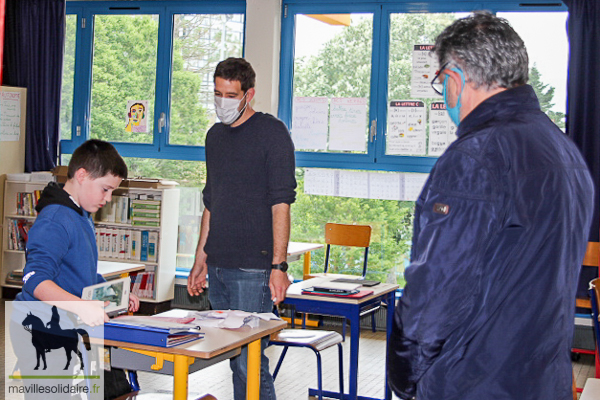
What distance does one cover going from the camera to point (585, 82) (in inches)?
227

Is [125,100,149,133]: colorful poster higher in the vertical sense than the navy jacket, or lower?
higher

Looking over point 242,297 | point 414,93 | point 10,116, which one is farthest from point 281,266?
point 10,116

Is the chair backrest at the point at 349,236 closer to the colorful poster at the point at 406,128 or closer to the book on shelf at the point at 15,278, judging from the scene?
the colorful poster at the point at 406,128

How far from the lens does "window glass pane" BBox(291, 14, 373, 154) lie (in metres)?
6.55

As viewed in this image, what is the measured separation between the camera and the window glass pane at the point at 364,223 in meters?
6.50

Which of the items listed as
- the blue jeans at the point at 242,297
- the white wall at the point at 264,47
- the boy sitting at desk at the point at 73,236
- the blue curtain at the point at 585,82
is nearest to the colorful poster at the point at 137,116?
the white wall at the point at 264,47

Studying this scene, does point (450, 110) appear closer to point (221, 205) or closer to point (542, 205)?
point (542, 205)

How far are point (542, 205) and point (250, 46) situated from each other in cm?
550

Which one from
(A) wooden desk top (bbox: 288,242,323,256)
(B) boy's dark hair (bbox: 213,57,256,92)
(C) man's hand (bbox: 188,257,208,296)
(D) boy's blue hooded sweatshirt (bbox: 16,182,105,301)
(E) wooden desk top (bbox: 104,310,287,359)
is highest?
A: (B) boy's dark hair (bbox: 213,57,256,92)

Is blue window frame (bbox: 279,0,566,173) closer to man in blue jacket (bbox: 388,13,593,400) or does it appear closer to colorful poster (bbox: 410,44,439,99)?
colorful poster (bbox: 410,44,439,99)

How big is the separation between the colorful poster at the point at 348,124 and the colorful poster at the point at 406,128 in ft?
0.77

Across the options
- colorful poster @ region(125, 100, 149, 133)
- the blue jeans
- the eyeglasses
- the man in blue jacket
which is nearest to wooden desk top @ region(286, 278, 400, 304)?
the blue jeans

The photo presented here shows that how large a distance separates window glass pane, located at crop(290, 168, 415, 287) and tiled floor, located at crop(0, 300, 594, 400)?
827 mm

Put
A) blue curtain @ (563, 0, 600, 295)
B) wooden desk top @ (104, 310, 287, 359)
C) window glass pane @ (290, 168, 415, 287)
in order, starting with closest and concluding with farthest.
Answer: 1. wooden desk top @ (104, 310, 287, 359)
2. blue curtain @ (563, 0, 600, 295)
3. window glass pane @ (290, 168, 415, 287)
